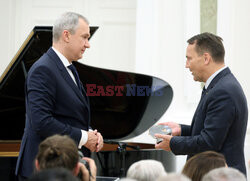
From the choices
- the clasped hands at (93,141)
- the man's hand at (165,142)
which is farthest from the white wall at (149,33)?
the clasped hands at (93,141)

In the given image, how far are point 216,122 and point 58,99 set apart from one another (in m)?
0.85

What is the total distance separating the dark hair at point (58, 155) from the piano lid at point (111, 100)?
191 cm

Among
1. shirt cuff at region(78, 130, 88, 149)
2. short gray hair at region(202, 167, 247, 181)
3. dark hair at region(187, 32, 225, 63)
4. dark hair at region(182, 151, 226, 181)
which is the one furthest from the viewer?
dark hair at region(187, 32, 225, 63)

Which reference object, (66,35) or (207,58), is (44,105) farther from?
(207,58)

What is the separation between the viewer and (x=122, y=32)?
20.9 ft

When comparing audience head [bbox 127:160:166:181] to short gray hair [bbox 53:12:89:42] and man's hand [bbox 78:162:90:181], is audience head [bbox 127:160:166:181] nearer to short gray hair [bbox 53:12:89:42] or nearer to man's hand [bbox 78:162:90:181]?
man's hand [bbox 78:162:90:181]

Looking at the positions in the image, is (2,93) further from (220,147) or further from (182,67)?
(182,67)

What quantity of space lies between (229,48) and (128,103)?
158 cm

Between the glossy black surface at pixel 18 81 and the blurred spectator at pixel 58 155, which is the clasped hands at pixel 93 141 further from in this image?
the glossy black surface at pixel 18 81

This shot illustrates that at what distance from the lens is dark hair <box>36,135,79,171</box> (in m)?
1.68

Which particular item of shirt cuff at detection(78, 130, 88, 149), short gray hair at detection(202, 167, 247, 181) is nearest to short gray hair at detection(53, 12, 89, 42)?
shirt cuff at detection(78, 130, 88, 149)

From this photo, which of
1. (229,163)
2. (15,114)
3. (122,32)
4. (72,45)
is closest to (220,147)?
(229,163)

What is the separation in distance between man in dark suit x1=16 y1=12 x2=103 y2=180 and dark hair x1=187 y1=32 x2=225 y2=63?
26.7 inches

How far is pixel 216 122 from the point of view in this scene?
2330mm
